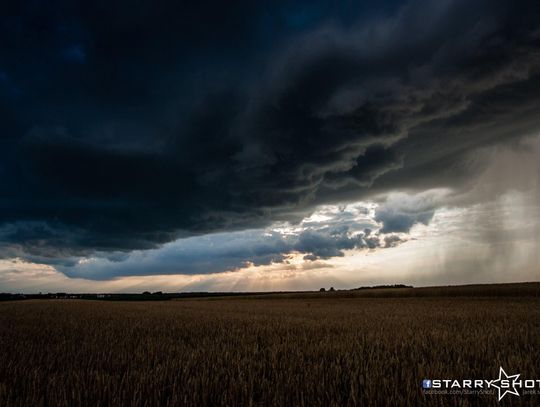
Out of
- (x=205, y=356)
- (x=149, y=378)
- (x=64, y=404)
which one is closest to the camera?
(x=64, y=404)

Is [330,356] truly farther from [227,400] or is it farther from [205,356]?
[227,400]

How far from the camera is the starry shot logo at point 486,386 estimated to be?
135 inches

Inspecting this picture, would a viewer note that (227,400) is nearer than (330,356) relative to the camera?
Yes

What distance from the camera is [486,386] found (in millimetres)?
3646

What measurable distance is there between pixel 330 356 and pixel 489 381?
2088 mm

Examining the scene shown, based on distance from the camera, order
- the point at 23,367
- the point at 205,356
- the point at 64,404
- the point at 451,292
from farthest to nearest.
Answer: the point at 451,292 → the point at 205,356 → the point at 23,367 → the point at 64,404

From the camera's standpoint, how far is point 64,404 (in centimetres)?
291

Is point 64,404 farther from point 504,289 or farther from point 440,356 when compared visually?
point 504,289

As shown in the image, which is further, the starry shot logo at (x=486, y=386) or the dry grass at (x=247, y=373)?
the starry shot logo at (x=486, y=386)

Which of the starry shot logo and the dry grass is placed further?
the starry shot logo

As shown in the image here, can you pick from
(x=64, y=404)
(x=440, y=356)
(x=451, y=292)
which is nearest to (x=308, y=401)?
(x=64, y=404)

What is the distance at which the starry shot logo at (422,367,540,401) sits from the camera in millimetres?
3418

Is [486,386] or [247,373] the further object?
[247,373]

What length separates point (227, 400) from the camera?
3131mm
